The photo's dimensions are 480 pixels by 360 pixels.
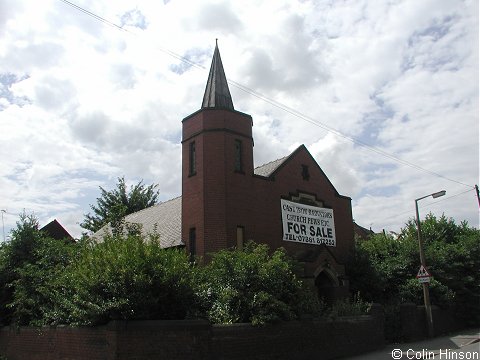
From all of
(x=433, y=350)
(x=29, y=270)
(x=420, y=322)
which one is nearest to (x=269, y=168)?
(x=420, y=322)

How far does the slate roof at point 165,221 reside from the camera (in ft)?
73.4

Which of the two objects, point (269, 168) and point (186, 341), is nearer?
point (186, 341)

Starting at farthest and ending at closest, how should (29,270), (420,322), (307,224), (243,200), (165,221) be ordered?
(165,221) → (307,224) → (420,322) → (243,200) → (29,270)

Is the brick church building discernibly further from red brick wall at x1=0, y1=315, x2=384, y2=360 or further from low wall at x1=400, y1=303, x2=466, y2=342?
red brick wall at x1=0, y1=315, x2=384, y2=360

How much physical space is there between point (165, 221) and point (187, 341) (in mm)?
15708

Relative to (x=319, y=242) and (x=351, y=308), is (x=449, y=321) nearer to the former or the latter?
(x=319, y=242)

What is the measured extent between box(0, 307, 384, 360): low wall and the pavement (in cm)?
102

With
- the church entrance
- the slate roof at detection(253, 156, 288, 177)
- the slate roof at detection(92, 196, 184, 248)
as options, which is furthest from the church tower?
the church entrance

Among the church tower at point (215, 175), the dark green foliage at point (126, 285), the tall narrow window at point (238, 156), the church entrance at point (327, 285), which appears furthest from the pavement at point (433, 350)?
the tall narrow window at point (238, 156)

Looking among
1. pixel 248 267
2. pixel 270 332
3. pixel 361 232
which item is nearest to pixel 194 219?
pixel 248 267

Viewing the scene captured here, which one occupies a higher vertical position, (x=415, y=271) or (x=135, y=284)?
(x=415, y=271)

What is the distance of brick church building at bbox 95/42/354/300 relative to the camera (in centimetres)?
2028

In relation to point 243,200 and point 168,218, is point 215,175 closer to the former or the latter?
point 243,200

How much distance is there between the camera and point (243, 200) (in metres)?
21.1
